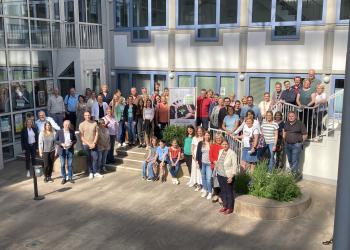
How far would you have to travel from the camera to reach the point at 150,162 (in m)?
12.0

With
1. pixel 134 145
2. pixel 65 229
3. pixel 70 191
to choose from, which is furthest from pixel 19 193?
pixel 134 145

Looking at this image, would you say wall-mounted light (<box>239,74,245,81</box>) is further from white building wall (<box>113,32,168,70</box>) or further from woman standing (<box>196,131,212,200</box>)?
woman standing (<box>196,131,212,200</box>)

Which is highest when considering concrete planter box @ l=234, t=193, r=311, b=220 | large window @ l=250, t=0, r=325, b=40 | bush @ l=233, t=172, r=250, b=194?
large window @ l=250, t=0, r=325, b=40

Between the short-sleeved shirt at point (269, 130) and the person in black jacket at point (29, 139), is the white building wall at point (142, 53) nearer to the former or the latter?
the person in black jacket at point (29, 139)

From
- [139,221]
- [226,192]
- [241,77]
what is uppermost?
[241,77]

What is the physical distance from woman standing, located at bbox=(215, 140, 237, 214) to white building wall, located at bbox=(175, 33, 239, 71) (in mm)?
6622

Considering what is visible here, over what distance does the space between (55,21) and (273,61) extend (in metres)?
8.25

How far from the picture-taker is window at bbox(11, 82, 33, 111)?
47.8 feet

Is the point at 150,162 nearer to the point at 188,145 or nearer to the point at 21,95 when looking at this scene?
the point at 188,145

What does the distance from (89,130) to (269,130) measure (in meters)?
5.00

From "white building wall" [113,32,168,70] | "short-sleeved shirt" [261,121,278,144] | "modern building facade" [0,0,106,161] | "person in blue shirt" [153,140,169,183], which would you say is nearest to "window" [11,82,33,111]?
"modern building facade" [0,0,106,161]

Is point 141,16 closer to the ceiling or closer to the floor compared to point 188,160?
closer to the ceiling

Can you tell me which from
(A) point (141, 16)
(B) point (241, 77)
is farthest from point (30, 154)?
(B) point (241, 77)

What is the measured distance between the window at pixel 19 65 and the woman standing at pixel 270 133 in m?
8.71
